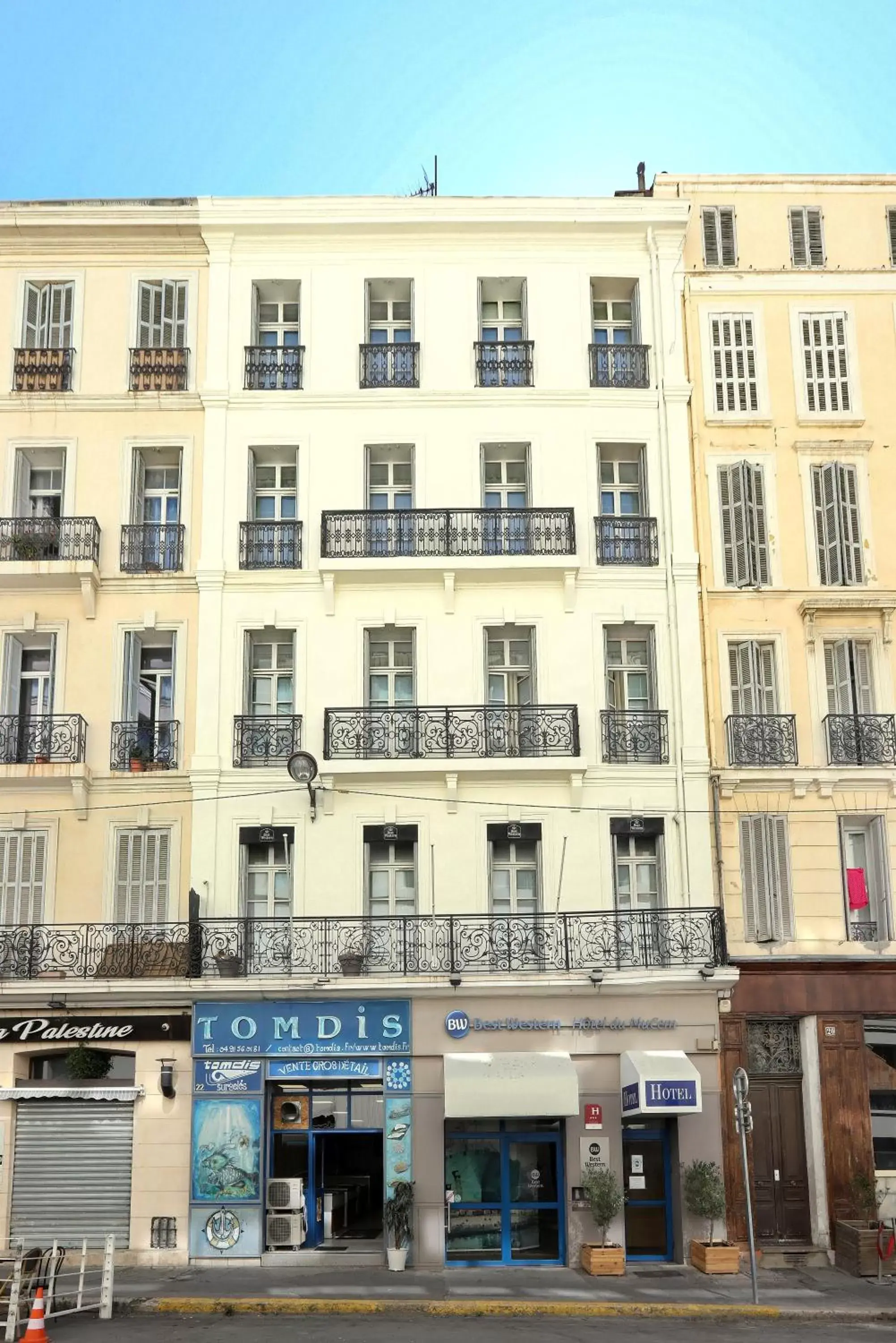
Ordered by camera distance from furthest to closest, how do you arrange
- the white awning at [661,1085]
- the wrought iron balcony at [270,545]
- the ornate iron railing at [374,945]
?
the wrought iron balcony at [270,545], the ornate iron railing at [374,945], the white awning at [661,1085]

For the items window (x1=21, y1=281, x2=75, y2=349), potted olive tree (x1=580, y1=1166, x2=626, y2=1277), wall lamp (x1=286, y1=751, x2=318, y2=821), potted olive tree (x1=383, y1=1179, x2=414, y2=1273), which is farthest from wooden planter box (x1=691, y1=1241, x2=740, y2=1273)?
window (x1=21, y1=281, x2=75, y2=349)

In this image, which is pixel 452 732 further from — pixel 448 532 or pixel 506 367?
pixel 506 367

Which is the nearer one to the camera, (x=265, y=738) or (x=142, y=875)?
(x=142, y=875)

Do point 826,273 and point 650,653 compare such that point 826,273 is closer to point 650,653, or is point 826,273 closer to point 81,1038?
point 650,653

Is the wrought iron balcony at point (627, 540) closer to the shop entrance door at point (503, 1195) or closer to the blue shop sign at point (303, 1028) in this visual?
the blue shop sign at point (303, 1028)

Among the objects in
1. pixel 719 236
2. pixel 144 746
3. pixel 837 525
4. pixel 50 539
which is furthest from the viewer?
pixel 719 236

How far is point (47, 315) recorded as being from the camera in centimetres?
2633

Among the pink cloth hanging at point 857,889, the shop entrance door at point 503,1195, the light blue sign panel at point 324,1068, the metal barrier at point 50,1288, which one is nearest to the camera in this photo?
the metal barrier at point 50,1288

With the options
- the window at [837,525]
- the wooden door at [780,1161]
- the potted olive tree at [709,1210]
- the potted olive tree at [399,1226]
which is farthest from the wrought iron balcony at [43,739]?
the window at [837,525]

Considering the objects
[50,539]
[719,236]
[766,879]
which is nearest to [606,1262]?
[766,879]

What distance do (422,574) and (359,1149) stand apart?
9.40 meters

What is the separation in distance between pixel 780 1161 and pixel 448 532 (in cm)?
1159

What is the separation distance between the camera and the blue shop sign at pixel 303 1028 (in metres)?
22.7

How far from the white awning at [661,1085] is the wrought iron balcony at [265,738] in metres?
7.38
